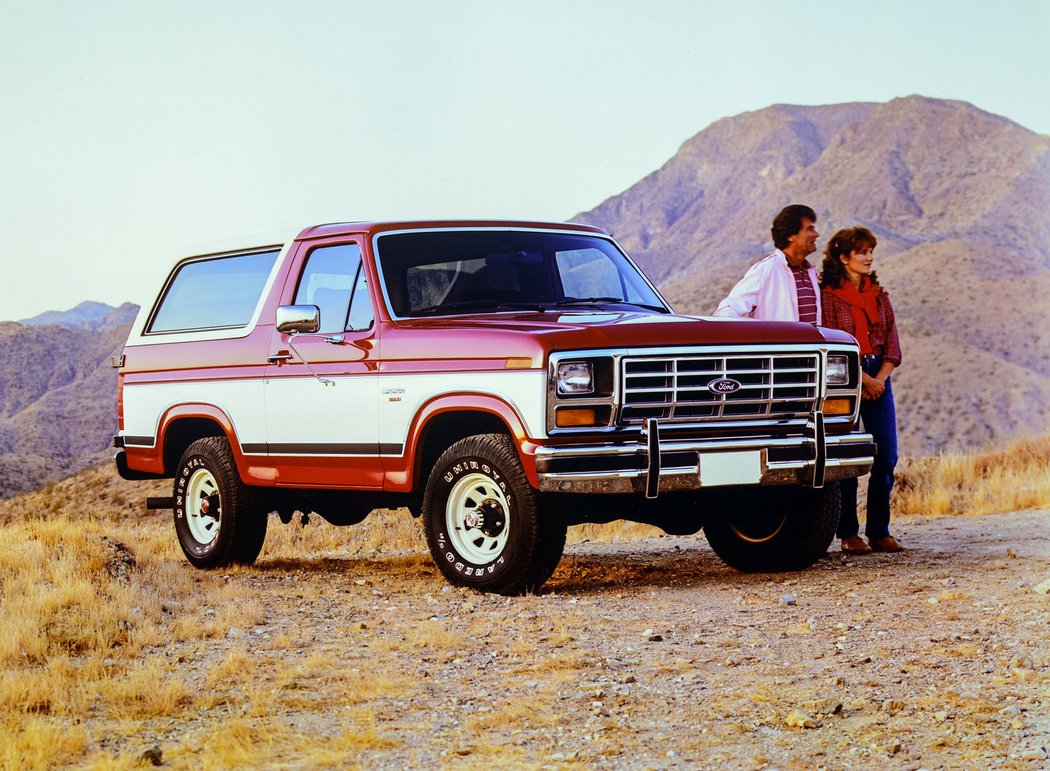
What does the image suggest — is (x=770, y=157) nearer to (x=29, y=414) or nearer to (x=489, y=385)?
(x=29, y=414)

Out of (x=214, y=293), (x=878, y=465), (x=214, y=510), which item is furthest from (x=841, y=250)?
(x=214, y=510)

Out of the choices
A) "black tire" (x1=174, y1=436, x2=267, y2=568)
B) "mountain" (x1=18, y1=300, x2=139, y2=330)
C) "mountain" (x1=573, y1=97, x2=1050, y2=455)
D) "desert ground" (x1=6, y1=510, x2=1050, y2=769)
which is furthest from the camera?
"mountain" (x1=18, y1=300, x2=139, y2=330)

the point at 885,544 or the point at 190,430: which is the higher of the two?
the point at 190,430

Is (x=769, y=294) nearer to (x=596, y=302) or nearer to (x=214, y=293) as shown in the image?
(x=596, y=302)

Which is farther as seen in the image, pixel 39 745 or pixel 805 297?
pixel 805 297

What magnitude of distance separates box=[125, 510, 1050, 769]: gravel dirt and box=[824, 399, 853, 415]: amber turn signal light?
961mm

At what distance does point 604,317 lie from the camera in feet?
25.9

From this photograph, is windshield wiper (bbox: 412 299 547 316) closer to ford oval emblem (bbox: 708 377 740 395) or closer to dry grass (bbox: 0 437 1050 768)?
ford oval emblem (bbox: 708 377 740 395)

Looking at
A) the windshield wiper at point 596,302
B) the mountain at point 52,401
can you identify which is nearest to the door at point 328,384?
the windshield wiper at point 596,302

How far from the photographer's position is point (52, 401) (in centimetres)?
7581

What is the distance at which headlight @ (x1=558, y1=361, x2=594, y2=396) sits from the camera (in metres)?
7.20

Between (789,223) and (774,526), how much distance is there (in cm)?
195

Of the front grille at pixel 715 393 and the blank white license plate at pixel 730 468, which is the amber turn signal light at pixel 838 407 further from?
the blank white license plate at pixel 730 468

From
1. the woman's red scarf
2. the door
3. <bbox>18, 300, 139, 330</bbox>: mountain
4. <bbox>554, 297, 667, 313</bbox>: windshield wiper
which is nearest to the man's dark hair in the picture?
the woman's red scarf
